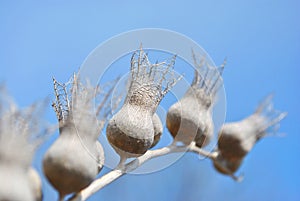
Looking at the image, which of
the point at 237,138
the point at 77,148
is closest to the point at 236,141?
the point at 237,138

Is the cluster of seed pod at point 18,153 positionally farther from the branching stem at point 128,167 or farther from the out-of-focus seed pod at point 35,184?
the branching stem at point 128,167

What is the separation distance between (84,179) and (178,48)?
2.82 ft

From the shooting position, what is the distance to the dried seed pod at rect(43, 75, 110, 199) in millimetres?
1287

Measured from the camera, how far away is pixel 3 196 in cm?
107

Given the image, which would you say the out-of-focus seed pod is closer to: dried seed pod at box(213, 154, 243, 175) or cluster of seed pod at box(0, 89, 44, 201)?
cluster of seed pod at box(0, 89, 44, 201)

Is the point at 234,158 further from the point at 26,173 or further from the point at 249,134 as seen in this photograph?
the point at 26,173

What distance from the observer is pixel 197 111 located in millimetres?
2064

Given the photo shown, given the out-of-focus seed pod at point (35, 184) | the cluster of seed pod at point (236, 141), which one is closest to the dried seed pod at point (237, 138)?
the cluster of seed pod at point (236, 141)

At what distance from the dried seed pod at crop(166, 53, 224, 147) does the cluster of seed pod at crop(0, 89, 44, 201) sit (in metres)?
0.88

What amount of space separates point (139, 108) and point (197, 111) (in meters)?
0.41

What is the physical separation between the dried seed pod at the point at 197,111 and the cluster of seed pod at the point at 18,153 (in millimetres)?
879

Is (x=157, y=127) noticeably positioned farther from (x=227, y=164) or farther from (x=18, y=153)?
(x=18, y=153)

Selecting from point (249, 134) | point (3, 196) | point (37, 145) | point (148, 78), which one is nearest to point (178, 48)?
point (148, 78)

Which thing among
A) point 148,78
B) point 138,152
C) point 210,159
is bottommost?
point 210,159
